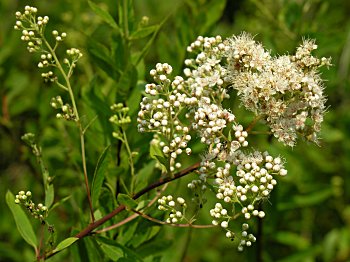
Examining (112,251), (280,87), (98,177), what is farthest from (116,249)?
(280,87)

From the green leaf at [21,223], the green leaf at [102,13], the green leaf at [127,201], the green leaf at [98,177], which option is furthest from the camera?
the green leaf at [102,13]

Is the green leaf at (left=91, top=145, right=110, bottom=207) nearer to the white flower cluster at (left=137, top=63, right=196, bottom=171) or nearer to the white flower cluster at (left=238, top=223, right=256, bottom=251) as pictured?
the white flower cluster at (left=137, top=63, right=196, bottom=171)

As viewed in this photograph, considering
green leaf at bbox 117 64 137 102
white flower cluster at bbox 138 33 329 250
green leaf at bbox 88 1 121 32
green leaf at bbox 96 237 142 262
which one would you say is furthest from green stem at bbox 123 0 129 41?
green leaf at bbox 96 237 142 262

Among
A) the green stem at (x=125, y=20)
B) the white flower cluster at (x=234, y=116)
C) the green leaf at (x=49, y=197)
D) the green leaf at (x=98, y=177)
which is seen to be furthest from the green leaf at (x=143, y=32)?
the green leaf at (x=49, y=197)

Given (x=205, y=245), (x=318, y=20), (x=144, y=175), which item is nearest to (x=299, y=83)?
(x=144, y=175)

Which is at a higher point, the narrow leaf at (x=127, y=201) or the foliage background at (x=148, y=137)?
the foliage background at (x=148, y=137)

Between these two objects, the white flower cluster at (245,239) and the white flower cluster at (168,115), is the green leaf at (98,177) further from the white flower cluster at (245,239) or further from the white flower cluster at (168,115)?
the white flower cluster at (245,239)

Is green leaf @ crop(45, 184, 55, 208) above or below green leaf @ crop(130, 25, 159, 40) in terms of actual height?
below
